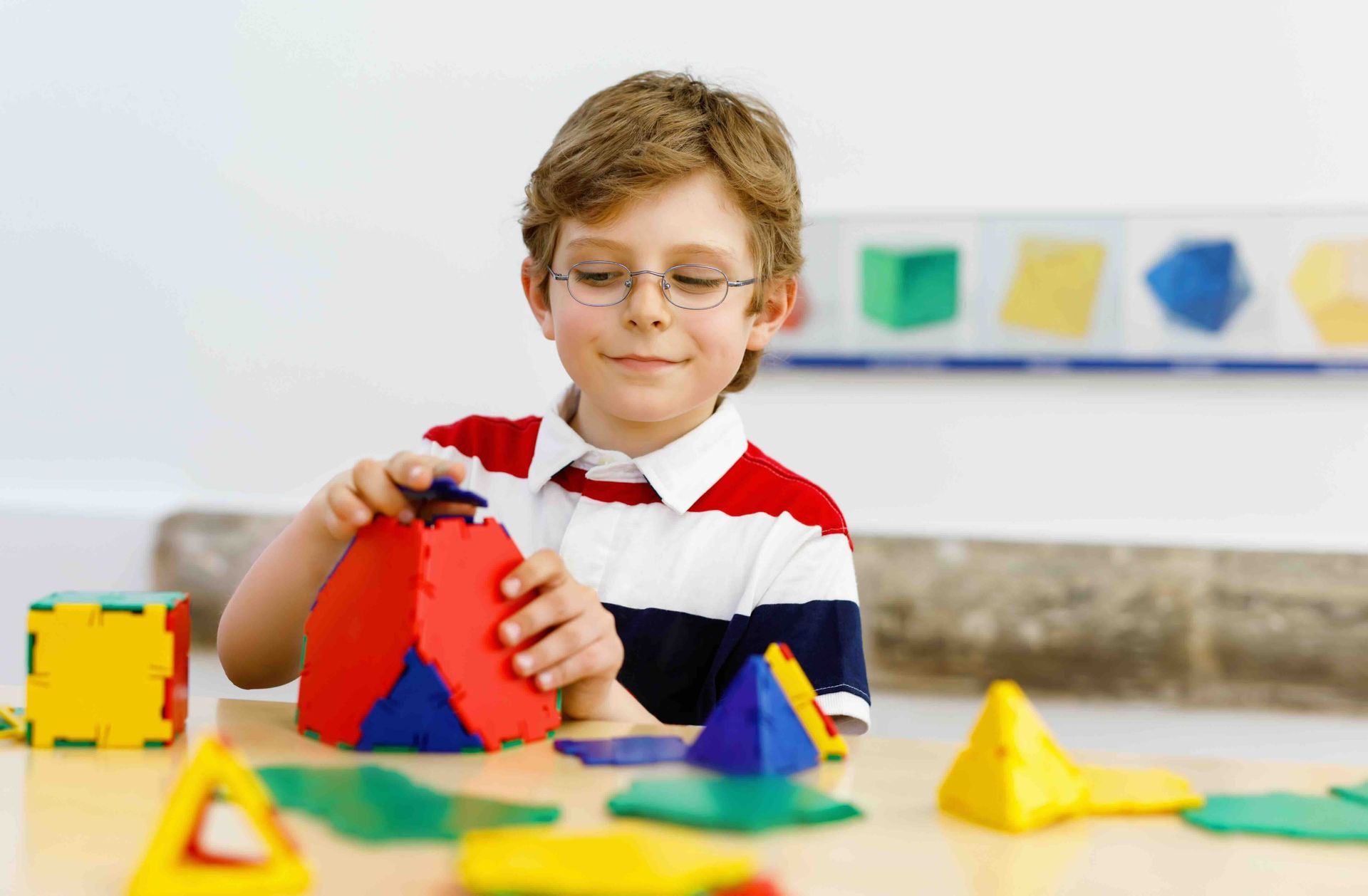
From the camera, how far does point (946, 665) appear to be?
8.21 ft

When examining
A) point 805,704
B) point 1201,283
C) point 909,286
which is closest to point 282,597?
point 805,704

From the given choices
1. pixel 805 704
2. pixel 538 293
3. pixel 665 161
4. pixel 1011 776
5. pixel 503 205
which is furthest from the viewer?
pixel 503 205

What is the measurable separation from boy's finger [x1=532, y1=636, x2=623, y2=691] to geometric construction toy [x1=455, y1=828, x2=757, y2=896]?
0.72 feet

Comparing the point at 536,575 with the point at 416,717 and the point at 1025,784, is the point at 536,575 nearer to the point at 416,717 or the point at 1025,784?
the point at 416,717

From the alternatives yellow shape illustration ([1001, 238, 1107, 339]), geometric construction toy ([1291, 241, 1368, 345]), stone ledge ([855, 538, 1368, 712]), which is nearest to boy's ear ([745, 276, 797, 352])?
stone ledge ([855, 538, 1368, 712])

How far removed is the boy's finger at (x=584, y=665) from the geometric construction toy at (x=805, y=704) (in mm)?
126

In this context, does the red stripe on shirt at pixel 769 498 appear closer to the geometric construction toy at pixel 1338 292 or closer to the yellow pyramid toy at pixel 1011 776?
the yellow pyramid toy at pixel 1011 776

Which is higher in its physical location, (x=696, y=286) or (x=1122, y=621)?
(x=696, y=286)

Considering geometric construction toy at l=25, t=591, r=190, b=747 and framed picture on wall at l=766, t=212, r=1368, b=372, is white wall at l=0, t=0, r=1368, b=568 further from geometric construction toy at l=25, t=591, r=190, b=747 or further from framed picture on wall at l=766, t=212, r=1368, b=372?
geometric construction toy at l=25, t=591, r=190, b=747

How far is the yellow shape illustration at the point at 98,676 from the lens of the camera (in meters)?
0.65

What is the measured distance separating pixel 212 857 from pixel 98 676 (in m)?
0.24

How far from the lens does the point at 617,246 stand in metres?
0.98

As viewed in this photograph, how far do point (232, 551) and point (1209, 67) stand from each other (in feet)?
7.83

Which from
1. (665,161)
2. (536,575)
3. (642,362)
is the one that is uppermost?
(665,161)
